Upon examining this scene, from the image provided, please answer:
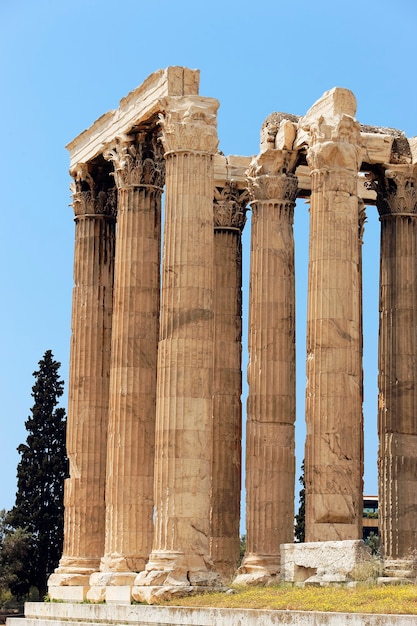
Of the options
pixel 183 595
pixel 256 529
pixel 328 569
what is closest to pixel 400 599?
pixel 328 569

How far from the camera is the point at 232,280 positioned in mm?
73125

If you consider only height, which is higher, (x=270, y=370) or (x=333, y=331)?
(x=333, y=331)

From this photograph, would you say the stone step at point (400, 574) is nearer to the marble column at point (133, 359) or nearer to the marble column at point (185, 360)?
the marble column at point (185, 360)

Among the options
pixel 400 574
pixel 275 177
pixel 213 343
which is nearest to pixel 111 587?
pixel 213 343

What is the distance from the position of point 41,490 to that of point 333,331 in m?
46.9

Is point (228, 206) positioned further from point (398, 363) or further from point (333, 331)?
point (333, 331)

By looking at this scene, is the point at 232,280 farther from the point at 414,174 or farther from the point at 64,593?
the point at 64,593

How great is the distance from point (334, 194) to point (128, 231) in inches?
332

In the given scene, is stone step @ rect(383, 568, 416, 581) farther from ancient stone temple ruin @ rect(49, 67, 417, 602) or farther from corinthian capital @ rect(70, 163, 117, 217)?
corinthian capital @ rect(70, 163, 117, 217)

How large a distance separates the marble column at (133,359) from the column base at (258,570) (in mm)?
4283

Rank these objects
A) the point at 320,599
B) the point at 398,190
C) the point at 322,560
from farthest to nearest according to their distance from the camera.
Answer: the point at 398,190 < the point at 322,560 < the point at 320,599

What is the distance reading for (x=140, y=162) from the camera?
64.9 metres

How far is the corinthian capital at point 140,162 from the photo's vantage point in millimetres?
64938

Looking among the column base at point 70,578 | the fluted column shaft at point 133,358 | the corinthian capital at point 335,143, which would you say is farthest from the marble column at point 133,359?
the corinthian capital at point 335,143
